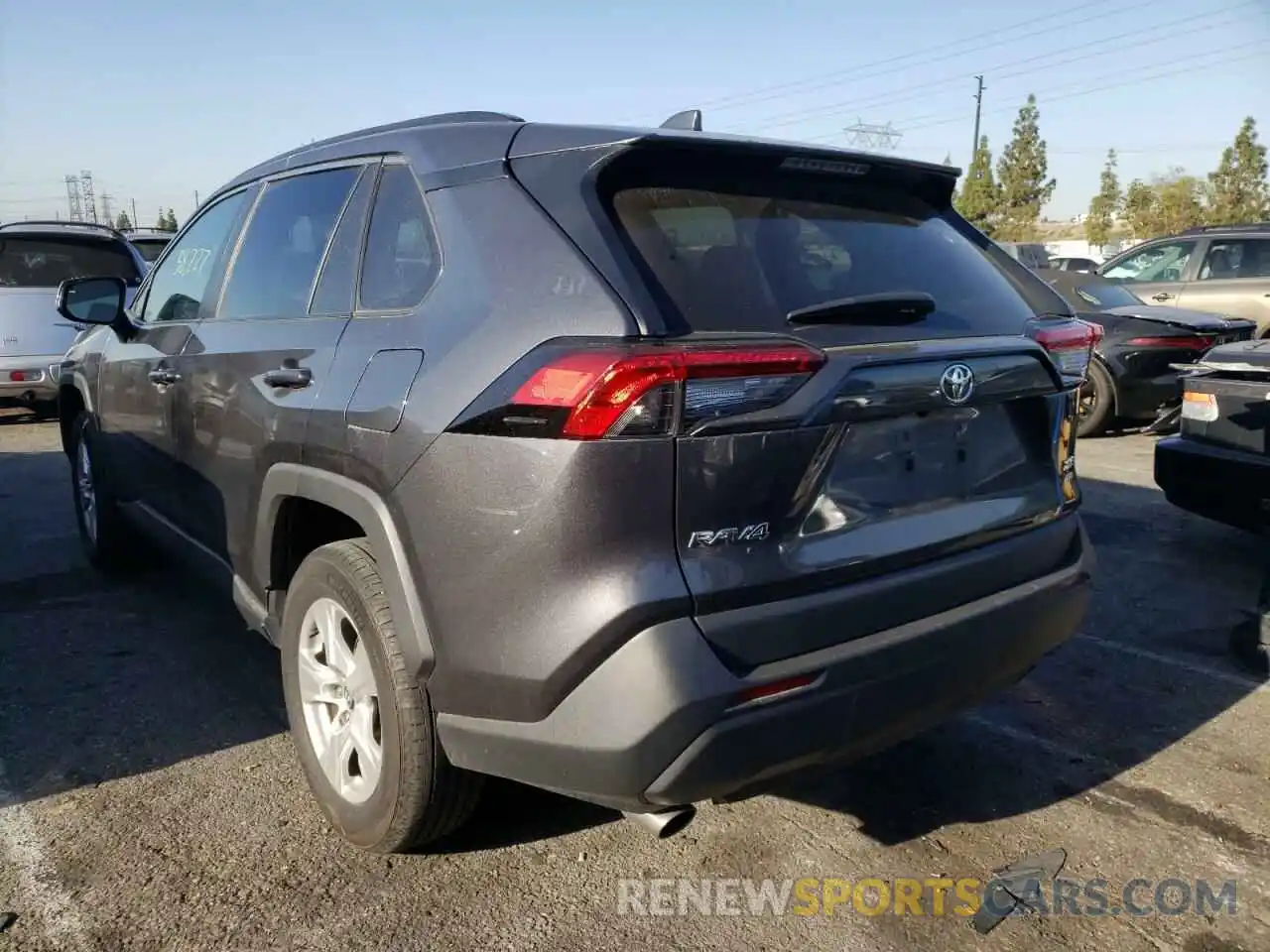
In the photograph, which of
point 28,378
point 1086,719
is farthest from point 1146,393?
point 28,378

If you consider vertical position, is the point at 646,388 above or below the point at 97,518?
above

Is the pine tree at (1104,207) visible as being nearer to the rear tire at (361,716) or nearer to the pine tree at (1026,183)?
the pine tree at (1026,183)

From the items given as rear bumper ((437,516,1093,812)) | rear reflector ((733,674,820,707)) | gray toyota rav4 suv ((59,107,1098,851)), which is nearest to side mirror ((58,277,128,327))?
gray toyota rav4 suv ((59,107,1098,851))

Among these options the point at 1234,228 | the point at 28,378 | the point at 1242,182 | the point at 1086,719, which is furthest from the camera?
the point at 1242,182

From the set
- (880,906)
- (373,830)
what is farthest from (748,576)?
(373,830)

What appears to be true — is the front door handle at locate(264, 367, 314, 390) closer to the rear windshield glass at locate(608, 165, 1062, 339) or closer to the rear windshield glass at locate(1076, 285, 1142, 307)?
the rear windshield glass at locate(608, 165, 1062, 339)

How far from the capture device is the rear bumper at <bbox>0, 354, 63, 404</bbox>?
945 centimetres

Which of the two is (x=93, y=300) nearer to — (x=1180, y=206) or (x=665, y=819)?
(x=665, y=819)

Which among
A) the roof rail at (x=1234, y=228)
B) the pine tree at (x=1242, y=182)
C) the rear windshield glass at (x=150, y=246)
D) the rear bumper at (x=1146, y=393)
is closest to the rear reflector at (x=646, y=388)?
the rear bumper at (x=1146, y=393)

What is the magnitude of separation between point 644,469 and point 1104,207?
2039 inches

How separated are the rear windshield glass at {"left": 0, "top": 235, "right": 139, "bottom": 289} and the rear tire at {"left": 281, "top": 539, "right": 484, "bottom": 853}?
8.14 m

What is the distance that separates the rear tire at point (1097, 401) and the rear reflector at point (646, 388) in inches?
294

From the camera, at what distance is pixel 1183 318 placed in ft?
28.6

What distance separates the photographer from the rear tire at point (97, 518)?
16.0 feet
